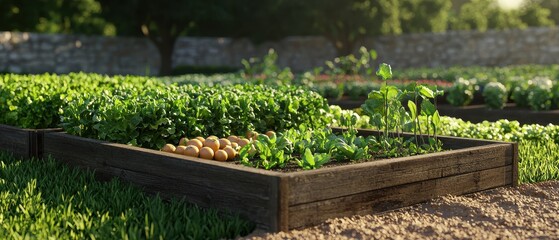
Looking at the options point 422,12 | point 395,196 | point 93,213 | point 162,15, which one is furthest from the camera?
point 422,12

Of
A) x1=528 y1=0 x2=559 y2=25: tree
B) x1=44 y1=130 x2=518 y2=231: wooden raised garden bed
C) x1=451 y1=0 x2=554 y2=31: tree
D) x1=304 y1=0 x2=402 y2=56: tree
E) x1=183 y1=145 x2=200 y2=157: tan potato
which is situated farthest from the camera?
x1=528 y1=0 x2=559 y2=25: tree

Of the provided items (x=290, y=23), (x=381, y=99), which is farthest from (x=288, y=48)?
(x=381, y=99)

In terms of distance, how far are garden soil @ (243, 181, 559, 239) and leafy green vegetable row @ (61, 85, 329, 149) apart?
219 centimetres

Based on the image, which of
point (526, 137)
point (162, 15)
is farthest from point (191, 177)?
point (162, 15)

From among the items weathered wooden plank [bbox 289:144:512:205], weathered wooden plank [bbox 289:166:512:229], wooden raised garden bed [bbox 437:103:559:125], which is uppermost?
wooden raised garden bed [bbox 437:103:559:125]

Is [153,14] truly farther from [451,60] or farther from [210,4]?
[451,60]

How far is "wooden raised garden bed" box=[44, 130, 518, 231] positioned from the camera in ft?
16.4

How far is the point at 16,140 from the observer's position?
787 centimetres

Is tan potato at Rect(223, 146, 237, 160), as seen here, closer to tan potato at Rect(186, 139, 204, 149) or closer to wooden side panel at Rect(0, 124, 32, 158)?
tan potato at Rect(186, 139, 204, 149)

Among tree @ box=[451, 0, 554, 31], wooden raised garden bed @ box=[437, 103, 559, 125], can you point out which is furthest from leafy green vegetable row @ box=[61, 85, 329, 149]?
tree @ box=[451, 0, 554, 31]

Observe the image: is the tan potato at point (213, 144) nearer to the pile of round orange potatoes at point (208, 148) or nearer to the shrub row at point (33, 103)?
the pile of round orange potatoes at point (208, 148)

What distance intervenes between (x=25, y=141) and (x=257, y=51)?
24.4 m

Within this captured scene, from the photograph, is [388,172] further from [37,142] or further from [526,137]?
[526,137]

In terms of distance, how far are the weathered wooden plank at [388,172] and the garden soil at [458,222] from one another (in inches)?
8.4
